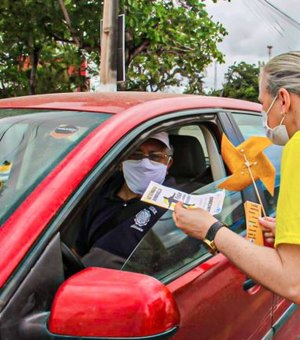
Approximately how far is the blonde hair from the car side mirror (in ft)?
2.54

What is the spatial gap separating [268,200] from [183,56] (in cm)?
785

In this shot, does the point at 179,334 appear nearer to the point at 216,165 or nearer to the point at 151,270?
the point at 151,270

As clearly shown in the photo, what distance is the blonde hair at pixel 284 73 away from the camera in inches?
57.3

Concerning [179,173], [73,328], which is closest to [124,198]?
Result: [179,173]

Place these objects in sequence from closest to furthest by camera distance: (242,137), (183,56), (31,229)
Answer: (31,229), (242,137), (183,56)

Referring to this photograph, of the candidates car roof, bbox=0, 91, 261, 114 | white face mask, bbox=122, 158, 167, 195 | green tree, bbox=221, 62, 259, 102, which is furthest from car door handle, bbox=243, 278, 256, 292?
green tree, bbox=221, 62, 259, 102

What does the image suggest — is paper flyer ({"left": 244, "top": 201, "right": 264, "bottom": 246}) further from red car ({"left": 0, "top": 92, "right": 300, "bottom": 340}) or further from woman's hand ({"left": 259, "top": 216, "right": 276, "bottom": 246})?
red car ({"left": 0, "top": 92, "right": 300, "bottom": 340})

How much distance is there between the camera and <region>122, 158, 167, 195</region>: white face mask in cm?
206

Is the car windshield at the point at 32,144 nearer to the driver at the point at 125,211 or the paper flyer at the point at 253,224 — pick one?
the driver at the point at 125,211

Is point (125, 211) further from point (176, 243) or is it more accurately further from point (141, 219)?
point (176, 243)

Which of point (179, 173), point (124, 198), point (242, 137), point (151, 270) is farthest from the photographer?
point (179, 173)

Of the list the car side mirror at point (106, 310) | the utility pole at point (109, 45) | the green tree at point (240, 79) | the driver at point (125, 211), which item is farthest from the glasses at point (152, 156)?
the green tree at point (240, 79)

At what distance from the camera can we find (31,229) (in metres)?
1.24

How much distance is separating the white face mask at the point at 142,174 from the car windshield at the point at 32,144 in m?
0.43
